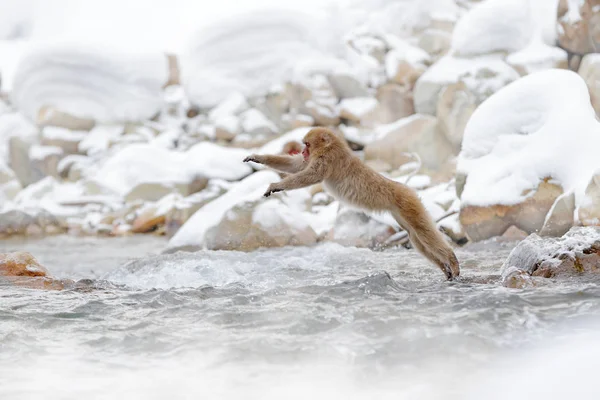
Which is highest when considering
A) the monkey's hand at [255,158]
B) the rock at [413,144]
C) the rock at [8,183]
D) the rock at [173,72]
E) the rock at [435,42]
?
the rock at [173,72]

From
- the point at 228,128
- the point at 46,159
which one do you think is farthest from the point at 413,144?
the point at 46,159

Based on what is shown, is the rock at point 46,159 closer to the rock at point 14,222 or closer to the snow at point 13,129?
the snow at point 13,129

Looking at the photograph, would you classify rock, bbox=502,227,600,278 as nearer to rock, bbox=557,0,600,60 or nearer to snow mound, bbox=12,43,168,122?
rock, bbox=557,0,600,60

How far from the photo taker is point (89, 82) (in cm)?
2050

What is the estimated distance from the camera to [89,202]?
54.0 feet

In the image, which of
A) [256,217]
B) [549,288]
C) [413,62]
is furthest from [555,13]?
[549,288]

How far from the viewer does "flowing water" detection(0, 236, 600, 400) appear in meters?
2.17

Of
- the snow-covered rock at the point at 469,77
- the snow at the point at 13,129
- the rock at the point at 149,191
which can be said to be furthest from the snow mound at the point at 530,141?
the snow at the point at 13,129

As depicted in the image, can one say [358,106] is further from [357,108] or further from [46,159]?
[46,159]

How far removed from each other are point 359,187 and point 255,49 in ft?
51.5

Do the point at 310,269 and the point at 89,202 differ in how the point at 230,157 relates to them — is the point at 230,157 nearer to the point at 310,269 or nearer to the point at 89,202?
the point at 89,202

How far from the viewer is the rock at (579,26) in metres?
11.7

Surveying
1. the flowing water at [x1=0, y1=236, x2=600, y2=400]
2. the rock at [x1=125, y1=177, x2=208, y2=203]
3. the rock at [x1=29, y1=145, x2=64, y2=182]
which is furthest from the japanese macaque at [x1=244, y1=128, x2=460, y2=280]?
the rock at [x1=29, y1=145, x2=64, y2=182]

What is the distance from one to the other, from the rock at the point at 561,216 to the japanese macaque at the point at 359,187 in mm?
1959
